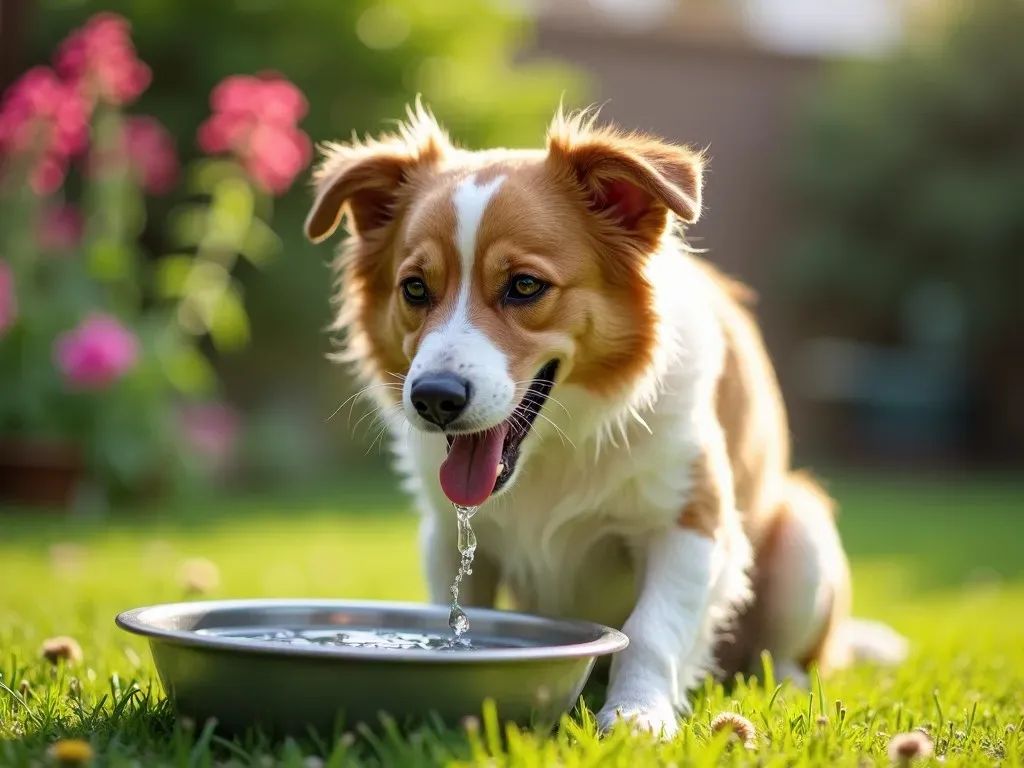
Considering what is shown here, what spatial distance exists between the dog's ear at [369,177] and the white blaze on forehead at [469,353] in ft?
1.69

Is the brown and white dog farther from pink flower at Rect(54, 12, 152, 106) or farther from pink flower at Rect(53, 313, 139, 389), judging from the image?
pink flower at Rect(54, 12, 152, 106)

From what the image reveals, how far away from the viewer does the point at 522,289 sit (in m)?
3.41

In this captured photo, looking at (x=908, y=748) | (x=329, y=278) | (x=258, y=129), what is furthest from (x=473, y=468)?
(x=329, y=278)

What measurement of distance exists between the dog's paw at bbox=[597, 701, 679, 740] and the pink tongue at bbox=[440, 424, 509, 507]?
0.63m

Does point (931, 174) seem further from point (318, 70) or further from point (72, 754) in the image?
point (72, 754)

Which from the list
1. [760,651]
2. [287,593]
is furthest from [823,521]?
[287,593]

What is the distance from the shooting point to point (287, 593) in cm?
554

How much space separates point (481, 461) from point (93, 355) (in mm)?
5454

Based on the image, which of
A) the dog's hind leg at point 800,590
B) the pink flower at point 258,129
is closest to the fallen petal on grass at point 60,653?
the dog's hind leg at point 800,590

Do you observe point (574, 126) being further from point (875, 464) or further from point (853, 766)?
point (875, 464)

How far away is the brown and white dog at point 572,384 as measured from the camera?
130 inches

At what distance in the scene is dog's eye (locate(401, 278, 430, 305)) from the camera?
11.5ft

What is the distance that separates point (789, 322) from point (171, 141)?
1023 cm

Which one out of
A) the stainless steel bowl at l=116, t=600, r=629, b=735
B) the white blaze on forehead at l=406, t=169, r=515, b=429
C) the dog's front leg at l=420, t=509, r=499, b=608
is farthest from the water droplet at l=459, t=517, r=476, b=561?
the stainless steel bowl at l=116, t=600, r=629, b=735
